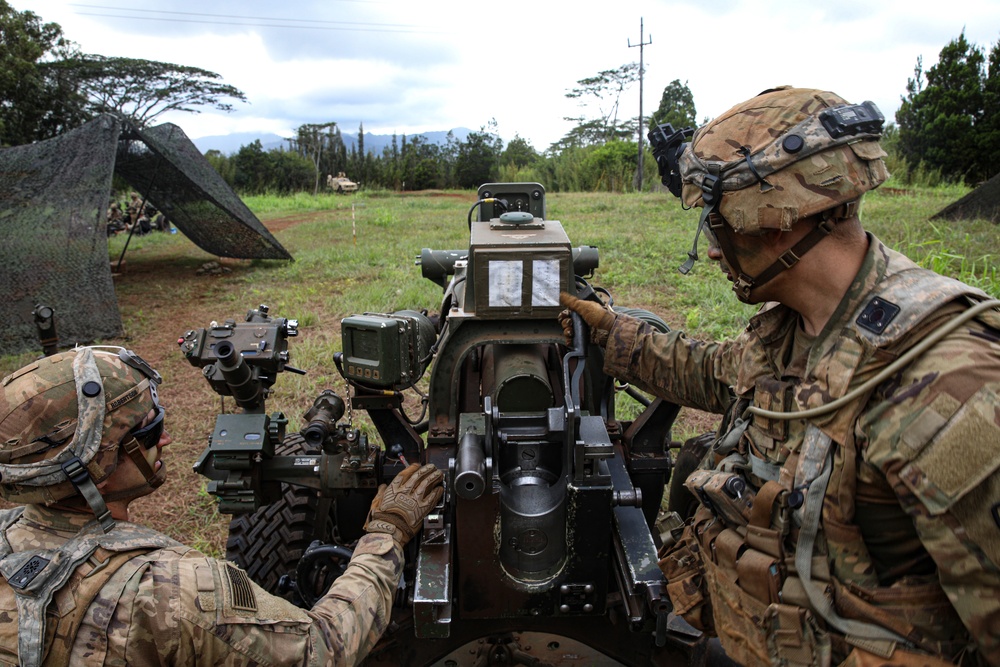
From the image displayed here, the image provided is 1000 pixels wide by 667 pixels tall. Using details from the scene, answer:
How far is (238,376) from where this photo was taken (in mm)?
3465

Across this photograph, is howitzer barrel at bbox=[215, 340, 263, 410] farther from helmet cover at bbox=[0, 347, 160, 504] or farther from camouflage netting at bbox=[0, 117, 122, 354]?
camouflage netting at bbox=[0, 117, 122, 354]

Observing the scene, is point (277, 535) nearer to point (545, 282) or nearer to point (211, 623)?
point (211, 623)

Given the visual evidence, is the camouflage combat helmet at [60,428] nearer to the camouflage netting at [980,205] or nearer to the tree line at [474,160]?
the camouflage netting at [980,205]

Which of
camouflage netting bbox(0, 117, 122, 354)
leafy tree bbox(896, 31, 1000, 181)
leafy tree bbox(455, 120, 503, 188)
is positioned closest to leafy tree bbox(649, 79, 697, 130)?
leafy tree bbox(455, 120, 503, 188)

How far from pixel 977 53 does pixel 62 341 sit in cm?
2284

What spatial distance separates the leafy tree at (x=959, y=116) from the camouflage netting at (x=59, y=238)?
20808 millimetres

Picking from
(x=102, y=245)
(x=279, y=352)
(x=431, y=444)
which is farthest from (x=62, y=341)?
(x=431, y=444)

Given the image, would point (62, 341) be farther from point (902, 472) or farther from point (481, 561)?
point (902, 472)

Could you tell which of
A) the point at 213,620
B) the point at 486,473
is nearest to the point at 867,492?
the point at 486,473

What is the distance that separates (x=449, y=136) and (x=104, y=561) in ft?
142

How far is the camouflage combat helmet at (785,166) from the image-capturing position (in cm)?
216

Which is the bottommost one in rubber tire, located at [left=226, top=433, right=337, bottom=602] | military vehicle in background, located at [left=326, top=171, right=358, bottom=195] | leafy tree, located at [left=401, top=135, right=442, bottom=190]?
rubber tire, located at [left=226, top=433, right=337, bottom=602]

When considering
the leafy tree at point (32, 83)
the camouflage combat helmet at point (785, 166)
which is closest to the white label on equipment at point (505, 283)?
the camouflage combat helmet at point (785, 166)

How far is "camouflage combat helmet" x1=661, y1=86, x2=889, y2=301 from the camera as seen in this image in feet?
7.09
